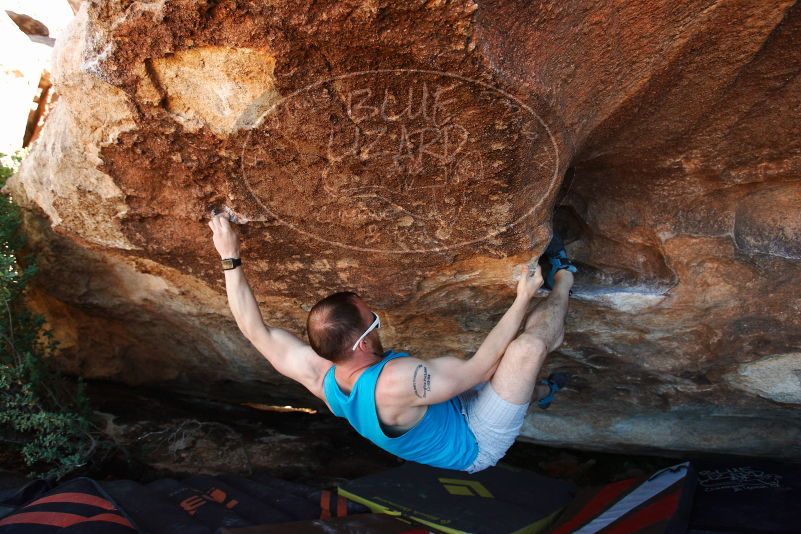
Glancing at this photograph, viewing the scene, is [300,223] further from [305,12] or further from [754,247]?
[754,247]

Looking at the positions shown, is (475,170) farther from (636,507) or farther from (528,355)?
(636,507)

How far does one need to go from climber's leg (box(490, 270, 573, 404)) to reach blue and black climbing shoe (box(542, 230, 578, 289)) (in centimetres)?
13

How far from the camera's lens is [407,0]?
1.54 m

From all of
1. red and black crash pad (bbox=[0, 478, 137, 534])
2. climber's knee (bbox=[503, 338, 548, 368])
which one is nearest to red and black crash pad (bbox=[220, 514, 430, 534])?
red and black crash pad (bbox=[0, 478, 137, 534])

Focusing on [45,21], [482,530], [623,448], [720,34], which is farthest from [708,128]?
[45,21]

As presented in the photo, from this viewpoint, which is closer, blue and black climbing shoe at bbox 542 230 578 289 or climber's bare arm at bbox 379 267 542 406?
climber's bare arm at bbox 379 267 542 406

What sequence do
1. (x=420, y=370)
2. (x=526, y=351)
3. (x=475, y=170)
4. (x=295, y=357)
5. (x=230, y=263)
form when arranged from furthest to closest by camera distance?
(x=295, y=357)
(x=230, y=263)
(x=526, y=351)
(x=420, y=370)
(x=475, y=170)

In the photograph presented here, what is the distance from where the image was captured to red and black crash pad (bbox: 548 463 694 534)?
8.90 feet

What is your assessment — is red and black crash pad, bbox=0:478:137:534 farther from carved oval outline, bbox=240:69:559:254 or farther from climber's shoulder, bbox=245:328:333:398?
carved oval outline, bbox=240:69:559:254

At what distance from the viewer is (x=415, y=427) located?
7.77 feet

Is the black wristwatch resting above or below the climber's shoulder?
above

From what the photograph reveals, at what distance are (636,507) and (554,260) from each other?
1255 millimetres

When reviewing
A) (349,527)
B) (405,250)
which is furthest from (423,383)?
(349,527)

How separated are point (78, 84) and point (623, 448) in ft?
11.1
